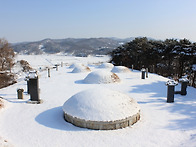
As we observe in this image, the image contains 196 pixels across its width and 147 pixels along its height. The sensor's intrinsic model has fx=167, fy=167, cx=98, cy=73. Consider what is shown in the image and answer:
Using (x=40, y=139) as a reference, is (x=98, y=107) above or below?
above

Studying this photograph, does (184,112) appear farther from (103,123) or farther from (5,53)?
(5,53)

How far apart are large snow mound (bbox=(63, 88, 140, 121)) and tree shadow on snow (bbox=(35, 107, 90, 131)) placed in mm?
377

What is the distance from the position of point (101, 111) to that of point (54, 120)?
5.88 ft

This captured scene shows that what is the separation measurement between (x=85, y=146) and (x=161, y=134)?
2295 mm

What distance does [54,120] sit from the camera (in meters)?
5.95

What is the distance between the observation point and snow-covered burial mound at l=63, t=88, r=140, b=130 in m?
5.27

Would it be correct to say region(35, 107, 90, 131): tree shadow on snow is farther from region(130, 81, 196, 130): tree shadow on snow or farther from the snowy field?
region(130, 81, 196, 130): tree shadow on snow

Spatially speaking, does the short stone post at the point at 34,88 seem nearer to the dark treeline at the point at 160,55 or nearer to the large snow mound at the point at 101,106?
the large snow mound at the point at 101,106

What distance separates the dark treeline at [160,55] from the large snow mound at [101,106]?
1441 cm

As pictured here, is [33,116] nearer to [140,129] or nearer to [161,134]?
[140,129]

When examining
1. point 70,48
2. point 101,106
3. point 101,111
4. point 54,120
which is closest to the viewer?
point 101,111

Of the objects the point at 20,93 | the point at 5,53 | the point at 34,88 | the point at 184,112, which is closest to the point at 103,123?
the point at 184,112

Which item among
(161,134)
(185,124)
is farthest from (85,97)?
(185,124)

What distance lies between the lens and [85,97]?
238 inches
